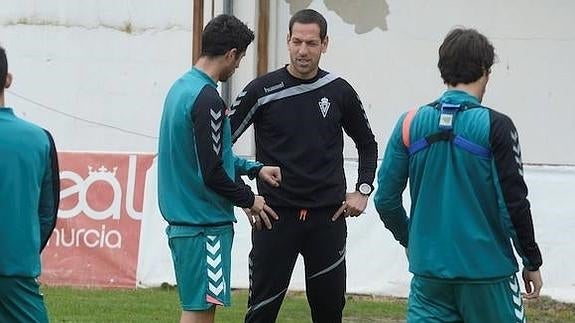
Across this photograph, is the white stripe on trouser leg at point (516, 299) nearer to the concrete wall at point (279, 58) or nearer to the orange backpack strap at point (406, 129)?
the orange backpack strap at point (406, 129)

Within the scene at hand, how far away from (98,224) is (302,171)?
503 centimetres

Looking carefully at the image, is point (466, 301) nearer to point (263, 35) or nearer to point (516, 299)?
point (516, 299)

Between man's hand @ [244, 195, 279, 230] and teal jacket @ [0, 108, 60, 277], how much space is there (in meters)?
1.49

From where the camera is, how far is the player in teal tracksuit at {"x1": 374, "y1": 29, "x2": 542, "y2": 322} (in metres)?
4.98

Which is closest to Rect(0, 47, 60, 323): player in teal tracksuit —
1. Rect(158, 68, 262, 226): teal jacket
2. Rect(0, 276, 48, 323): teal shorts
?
Rect(0, 276, 48, 323): teal shorts

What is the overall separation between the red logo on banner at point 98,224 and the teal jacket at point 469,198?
→ 6.65 meters

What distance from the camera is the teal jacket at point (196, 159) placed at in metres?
5.96

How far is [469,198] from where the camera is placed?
5.03 meters

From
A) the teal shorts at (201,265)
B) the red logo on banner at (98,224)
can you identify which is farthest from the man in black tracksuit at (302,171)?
the red logo on banner at (98,224)

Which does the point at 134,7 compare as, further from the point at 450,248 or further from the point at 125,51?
the point at 450,248

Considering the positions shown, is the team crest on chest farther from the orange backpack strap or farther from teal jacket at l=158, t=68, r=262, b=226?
the orange backpack strap

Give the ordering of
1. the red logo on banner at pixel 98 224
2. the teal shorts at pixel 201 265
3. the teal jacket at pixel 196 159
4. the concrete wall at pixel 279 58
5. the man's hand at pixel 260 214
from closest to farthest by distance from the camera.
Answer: the teal jacket at pixel 196 159 < the teal shorts at pixel 201 265 < the man's hand at pixel 260 214 < the red logo on banner at pixel 98 224 < the concrete wall at pixel 279 58

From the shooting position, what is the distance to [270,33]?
1584 cm

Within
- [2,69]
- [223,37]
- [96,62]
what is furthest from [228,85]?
[2,69]
